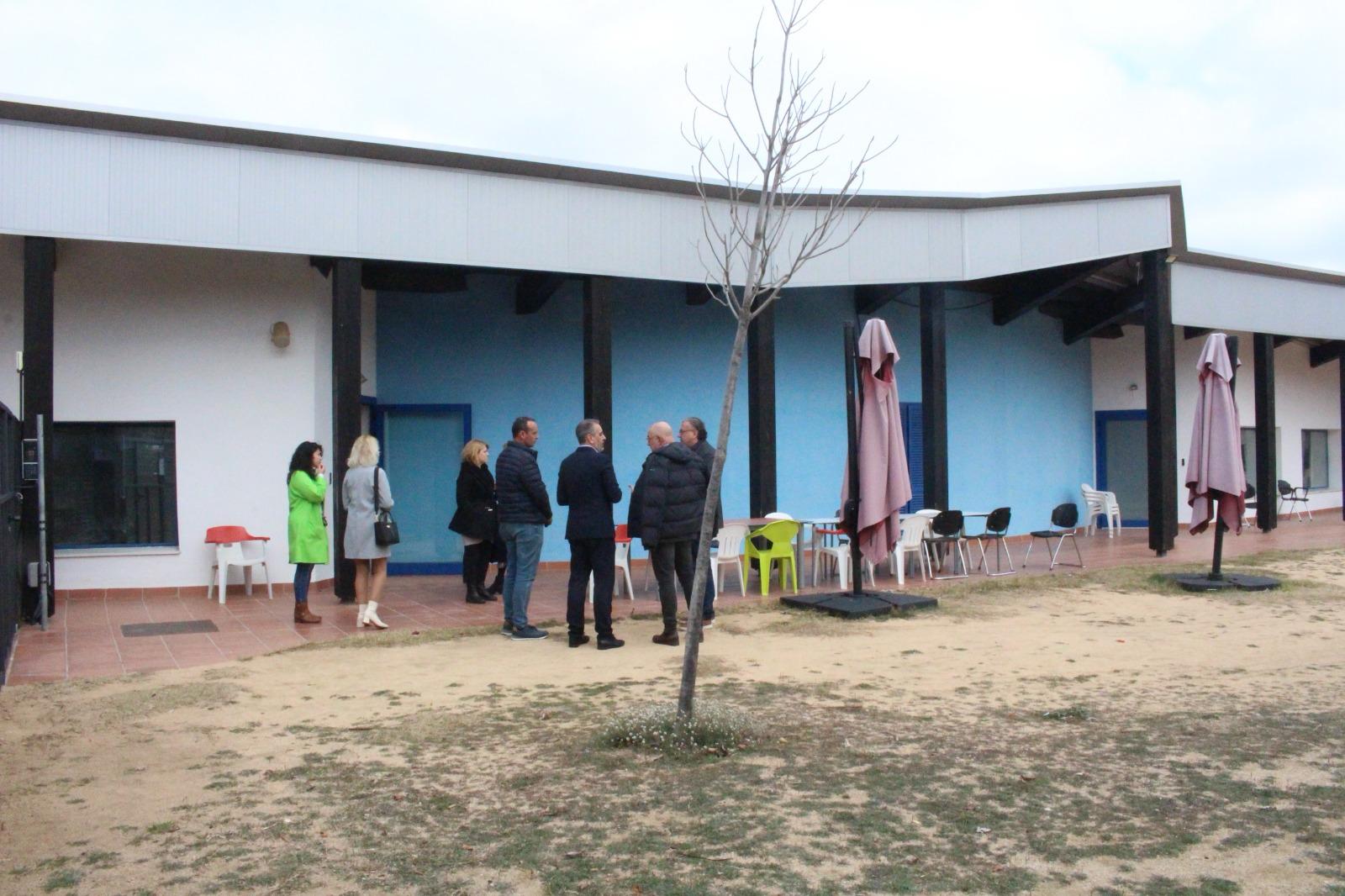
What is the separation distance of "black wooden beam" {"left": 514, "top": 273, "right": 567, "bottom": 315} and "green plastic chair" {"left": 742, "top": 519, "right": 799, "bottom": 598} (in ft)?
11.6

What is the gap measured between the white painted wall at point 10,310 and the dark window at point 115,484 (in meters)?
0.53

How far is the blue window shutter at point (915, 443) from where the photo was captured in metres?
15.6

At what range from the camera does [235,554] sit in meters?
10.5

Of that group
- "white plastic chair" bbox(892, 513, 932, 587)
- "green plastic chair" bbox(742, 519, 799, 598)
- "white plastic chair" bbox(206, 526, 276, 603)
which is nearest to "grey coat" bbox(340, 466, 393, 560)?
"white plastic chair" bbox(206, 526, 276, 603)

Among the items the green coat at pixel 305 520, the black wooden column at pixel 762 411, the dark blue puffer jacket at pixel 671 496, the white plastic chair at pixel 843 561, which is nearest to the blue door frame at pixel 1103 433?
the white plastic chair at pixel 843 561

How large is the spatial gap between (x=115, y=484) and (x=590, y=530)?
5.66 metres

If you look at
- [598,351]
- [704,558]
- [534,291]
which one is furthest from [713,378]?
[704,558]

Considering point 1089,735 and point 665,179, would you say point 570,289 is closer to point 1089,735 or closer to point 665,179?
point 665,179

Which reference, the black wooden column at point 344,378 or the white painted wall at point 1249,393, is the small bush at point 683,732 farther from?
the white painted wall at point 1249,393

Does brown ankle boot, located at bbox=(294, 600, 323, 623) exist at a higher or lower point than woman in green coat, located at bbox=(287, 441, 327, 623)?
lower

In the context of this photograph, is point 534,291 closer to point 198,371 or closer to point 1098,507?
point 198,371

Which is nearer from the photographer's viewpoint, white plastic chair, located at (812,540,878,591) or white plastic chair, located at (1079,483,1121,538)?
white plastic chair, located at (812,540,878,591)

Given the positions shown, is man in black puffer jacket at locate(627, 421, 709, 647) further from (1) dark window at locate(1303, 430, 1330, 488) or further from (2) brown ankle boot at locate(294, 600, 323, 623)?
(1) dark window at locate(1303, 430, 1330, 488)

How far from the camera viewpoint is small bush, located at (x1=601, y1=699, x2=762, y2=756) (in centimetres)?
491
